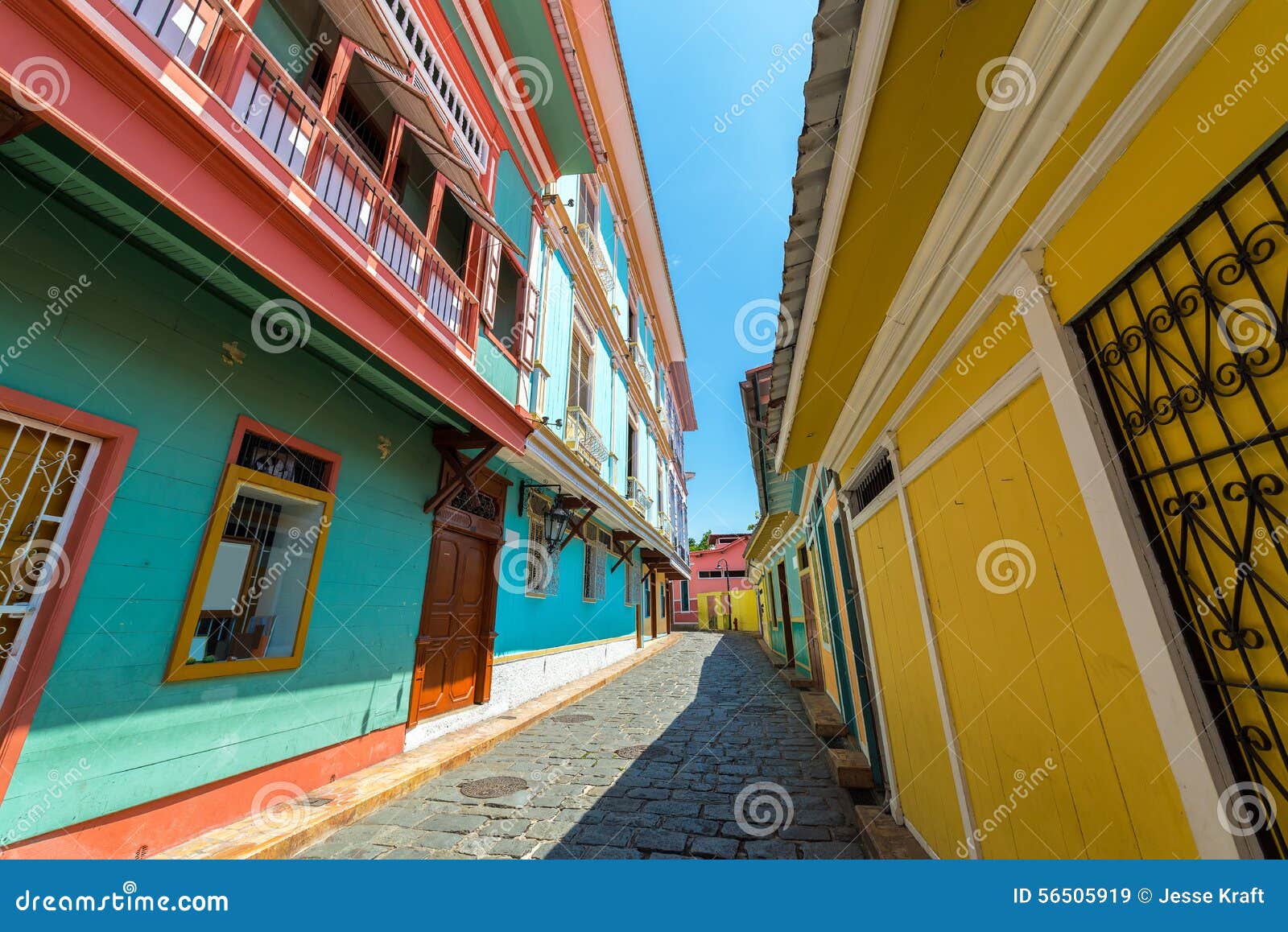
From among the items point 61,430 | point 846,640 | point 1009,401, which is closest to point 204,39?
point 61,430

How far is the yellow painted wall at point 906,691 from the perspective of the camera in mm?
2725

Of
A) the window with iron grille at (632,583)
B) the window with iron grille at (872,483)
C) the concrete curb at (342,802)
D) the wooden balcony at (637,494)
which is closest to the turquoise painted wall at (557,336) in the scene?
the wooden balcony at (637,494)

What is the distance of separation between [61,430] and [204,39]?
8.10 ft

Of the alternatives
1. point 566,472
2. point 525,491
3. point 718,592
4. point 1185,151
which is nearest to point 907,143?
point 1185,151

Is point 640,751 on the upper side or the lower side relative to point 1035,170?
lower

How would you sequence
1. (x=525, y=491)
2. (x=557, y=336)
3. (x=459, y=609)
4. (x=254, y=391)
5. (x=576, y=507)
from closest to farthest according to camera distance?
(x=254, y=391), (x=459, y=609), (x=525, y=491), (x=557, y=336), (x=576, y=507)

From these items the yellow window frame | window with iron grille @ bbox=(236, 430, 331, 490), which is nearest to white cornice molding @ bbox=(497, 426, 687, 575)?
window with iron grille @ bbox=(236, 430, 331, 490)

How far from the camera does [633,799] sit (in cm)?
395

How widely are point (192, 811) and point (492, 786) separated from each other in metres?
2.07

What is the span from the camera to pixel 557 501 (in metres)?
9.28

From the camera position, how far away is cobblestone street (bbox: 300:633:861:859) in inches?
126

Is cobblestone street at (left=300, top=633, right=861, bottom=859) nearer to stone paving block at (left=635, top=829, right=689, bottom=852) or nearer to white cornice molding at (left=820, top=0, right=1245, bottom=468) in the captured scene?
stone paving block at (left=635, top=829, right=689, bottom=852)

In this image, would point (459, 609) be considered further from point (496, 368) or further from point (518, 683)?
point (496, 368)

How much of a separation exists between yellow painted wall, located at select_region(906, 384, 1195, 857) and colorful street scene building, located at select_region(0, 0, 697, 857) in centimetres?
402
